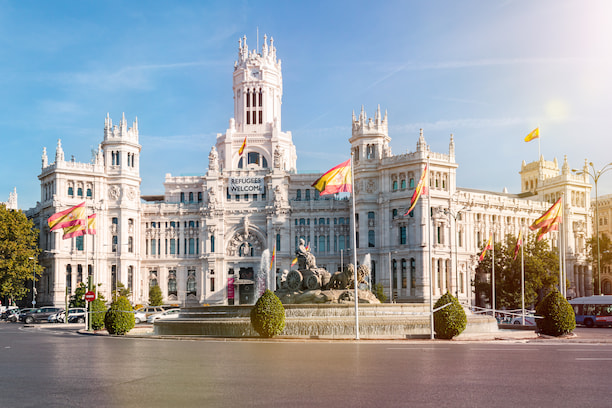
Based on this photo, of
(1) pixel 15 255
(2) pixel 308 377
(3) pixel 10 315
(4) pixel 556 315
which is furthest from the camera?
(1) pixel 15 255

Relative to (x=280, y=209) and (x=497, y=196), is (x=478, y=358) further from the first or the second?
(x=497, y=196)

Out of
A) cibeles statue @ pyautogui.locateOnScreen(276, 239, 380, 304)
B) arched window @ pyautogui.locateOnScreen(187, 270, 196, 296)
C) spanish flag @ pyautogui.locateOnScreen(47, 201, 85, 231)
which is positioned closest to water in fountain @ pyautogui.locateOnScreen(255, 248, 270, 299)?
arched window @ pyautogui.locateOnScreen(187, 270, 196, 296)

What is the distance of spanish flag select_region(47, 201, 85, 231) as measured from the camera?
58.9 meters

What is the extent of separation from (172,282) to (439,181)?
43631 mm

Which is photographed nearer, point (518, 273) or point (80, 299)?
point (80, 299)

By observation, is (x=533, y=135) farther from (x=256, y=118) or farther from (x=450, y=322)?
(x=256, y=118)

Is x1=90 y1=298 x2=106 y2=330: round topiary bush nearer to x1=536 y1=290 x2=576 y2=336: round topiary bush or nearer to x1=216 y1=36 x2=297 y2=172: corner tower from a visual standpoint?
x1=536 y1=290 x2=576 y2=336: round topiary bush

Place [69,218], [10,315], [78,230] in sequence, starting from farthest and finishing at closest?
[10,315] < [78,230] < [69,218]

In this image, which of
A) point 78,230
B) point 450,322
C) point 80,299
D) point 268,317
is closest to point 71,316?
point 80,299

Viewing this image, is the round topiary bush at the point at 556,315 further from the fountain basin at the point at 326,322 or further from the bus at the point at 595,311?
the bus at the point at 595,311

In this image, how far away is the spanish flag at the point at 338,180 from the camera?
3816 cm

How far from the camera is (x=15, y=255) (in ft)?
290

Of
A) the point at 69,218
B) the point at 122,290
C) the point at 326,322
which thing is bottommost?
the point at 122,290

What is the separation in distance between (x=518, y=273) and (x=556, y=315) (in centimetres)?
4921
